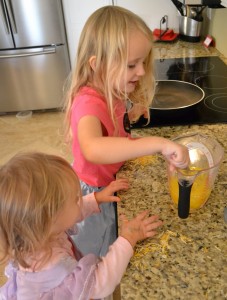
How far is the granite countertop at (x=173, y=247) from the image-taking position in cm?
55

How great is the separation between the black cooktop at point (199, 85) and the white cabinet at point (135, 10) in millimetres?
806

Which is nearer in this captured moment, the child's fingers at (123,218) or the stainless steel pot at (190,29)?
the child's fingers at (123,218)

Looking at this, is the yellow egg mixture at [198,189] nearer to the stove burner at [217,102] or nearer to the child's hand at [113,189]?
the child's hand at [113,189]

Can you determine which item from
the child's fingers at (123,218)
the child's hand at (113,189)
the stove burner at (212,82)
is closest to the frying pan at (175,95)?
the stove burner at (212,82)

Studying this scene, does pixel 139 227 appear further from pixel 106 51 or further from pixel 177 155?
pixel 106 51

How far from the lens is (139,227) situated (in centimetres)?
65

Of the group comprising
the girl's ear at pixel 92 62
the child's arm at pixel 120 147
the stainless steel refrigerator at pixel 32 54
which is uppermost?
the girl's ear at pixel 92 62

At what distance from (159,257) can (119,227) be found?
0.12 metres

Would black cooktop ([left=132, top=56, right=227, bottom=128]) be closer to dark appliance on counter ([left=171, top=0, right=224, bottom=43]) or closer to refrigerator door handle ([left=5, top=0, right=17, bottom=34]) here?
dark appliance on counter ([left=171, top=0, right=224, bottom=43])

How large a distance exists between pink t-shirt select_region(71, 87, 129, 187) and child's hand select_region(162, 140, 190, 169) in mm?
241

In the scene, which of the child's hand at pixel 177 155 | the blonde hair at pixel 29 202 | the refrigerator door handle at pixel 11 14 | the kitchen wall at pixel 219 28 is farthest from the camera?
the refrigerator door handle at pixel 11 14

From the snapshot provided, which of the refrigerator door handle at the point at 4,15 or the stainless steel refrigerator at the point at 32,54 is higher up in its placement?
the refrigerator door handle at the point at 4,15

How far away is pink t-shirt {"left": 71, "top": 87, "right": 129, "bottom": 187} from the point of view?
2.64ft

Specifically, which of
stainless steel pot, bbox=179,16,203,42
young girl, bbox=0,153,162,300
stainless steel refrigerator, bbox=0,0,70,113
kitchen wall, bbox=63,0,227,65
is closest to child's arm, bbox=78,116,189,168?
young girl, bbox=0,153,162,300
